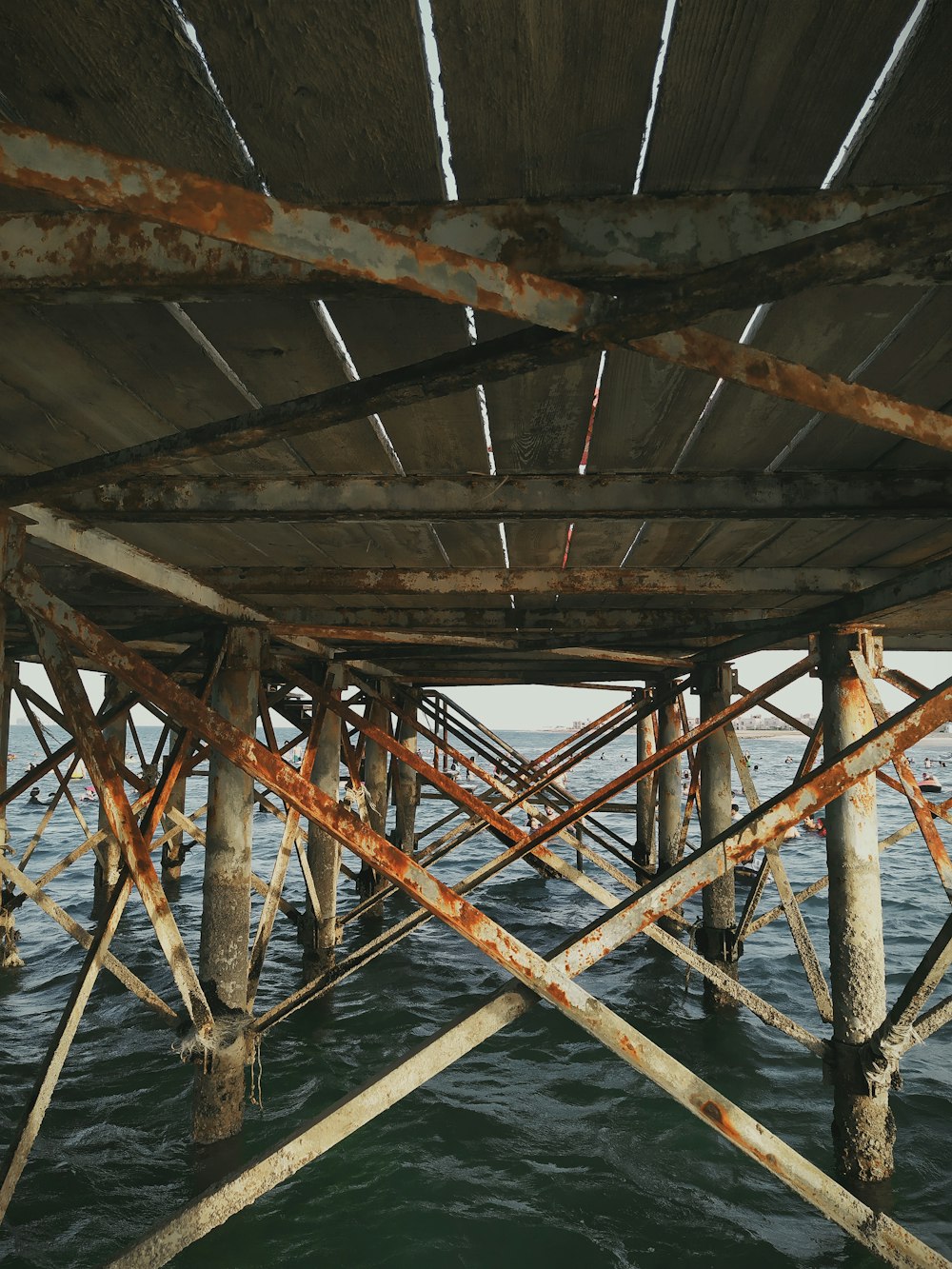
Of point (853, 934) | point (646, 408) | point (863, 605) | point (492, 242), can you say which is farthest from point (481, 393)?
point (853, 934)

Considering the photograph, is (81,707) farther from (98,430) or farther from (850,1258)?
(850,1258)

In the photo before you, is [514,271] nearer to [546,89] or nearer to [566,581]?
[546,89]

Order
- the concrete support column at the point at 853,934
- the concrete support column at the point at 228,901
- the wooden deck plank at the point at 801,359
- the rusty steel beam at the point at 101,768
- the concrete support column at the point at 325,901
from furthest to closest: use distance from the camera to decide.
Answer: the concrete support column at the point at 325,901 < the concrete support column at the point at 228,901 < the concrete support column at the point at 853,934 < the rusty steel beam at the point at 101,768 < the wooden deck plank at the point at 801,359

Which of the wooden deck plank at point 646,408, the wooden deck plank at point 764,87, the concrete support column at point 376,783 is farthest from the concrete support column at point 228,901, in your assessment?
the concrete support column at point 376,783

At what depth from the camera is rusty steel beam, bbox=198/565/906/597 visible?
15.4 feet

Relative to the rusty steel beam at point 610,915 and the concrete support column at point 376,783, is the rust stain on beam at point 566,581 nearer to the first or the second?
the rusty steel beam at point 610,915

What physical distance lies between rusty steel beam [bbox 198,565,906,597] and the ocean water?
12.0ft

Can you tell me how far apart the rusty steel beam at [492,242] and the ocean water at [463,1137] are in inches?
183

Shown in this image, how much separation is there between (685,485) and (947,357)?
1194mm

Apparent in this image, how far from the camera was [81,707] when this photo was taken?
3863 mm

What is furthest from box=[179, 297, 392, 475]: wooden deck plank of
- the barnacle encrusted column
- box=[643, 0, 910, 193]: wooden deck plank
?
the barnacle encrusted column

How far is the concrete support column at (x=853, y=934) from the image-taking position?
513 centimetres

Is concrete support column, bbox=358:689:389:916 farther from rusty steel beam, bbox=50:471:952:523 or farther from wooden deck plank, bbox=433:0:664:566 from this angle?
wooden deck plank, bbox=433:0:664:566

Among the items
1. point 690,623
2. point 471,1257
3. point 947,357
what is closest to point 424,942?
point 471,1257
